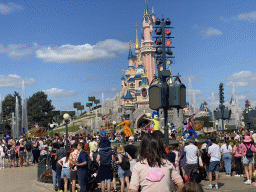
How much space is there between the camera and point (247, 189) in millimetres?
9891

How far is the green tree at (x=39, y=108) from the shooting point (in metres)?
77.6

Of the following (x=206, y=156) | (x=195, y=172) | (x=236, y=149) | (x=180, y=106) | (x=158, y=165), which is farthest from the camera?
(x=236, y=149)

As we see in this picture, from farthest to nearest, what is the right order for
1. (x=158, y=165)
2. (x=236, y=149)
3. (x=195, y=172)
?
(x=236, y=149) → (x=195, y=172) → (x=158, y=165)

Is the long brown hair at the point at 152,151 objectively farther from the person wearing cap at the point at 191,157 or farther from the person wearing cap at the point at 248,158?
the person wearing cap at the point at 248,158

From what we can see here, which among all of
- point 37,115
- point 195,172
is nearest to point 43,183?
point 195,172

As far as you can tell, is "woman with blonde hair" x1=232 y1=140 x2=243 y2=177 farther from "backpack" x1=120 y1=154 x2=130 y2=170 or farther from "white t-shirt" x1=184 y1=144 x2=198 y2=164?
"backpack" x1=120 y1=154 x2=130 y2=170

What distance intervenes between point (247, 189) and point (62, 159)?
605 cm

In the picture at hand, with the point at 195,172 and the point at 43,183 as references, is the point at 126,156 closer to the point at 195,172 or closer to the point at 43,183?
the point at 195,172

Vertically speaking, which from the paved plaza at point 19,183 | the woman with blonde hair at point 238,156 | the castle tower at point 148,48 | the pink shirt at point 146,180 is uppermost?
the castle tower at point 148,48

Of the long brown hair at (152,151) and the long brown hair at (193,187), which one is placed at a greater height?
the long brown hair at (152,151)

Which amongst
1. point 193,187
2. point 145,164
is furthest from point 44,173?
point 193,187

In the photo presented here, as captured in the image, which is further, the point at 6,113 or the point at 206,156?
the point at 6,113

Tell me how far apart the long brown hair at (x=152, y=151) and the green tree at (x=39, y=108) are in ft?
245

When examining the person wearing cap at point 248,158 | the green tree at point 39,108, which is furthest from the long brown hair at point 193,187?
the green tree at point 39,108
